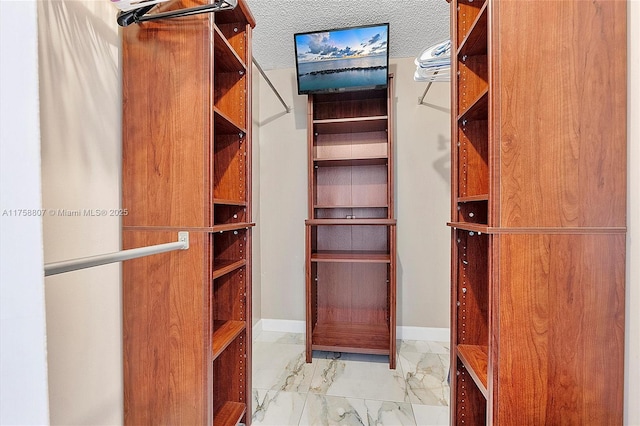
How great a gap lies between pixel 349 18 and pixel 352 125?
2.39ft

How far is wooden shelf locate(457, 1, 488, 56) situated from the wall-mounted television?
0.88 metres

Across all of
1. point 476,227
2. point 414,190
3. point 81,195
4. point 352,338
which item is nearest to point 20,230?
point 81,195

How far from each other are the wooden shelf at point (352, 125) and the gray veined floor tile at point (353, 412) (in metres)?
1.88

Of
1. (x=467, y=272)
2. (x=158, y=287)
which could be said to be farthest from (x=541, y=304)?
(x=158, y=287)

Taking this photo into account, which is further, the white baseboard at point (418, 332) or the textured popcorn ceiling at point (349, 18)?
the white baseboard at point (418, 332)

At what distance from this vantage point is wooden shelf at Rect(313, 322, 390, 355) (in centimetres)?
214

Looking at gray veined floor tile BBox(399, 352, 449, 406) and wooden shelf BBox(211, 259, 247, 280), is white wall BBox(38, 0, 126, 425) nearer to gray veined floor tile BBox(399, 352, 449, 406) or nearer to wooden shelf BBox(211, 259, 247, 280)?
wooden shelf BBox(211, 259, 247, 280)

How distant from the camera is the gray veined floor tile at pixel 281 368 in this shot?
190 centimetres

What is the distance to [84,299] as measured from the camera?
1.05 metres

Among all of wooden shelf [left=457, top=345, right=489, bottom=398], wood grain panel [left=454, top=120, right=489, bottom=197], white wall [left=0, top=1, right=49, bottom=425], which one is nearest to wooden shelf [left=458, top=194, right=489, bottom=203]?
wood grain panel [left=454, top=120, right=489, bottom=197]

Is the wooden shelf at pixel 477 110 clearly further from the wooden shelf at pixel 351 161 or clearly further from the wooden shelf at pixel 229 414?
the wooden shelf at pixel 229 414

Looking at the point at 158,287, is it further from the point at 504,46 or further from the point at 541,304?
the point at 504,46

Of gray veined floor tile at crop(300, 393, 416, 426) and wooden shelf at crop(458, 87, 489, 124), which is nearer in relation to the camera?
wooden shelf at crop(458, 87, 489, 124)

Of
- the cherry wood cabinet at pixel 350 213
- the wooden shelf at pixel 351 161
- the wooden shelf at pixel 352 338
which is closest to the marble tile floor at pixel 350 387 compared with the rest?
the wooden shelf at pixel 352 338
